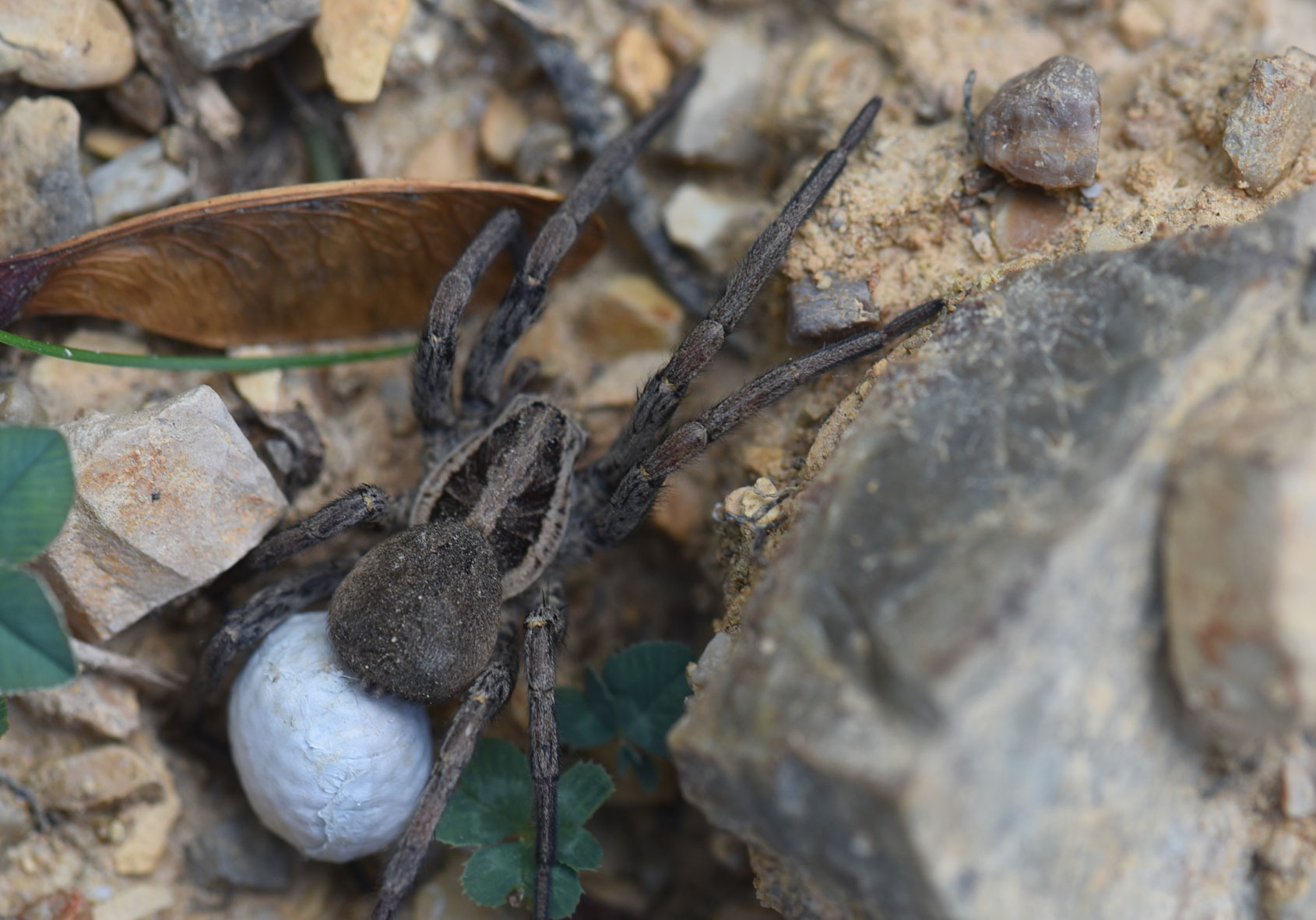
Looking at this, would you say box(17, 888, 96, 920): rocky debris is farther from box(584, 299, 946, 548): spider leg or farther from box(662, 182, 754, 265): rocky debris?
box(662, 182, 754, 265): rocky debris

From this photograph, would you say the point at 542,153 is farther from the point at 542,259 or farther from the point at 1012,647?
the point at 1012,647

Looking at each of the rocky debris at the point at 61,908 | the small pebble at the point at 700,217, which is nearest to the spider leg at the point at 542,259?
the small pebble at the point at 700,217

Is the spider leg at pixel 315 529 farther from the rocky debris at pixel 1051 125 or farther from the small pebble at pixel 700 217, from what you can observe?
the rocky debris at pixel 1051 125

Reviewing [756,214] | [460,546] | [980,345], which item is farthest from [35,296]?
[980,345]

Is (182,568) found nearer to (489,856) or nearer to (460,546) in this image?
(460,546)

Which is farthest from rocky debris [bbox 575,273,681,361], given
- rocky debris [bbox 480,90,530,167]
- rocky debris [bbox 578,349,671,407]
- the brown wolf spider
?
rocky debris [bbox 480,90,530,167]
